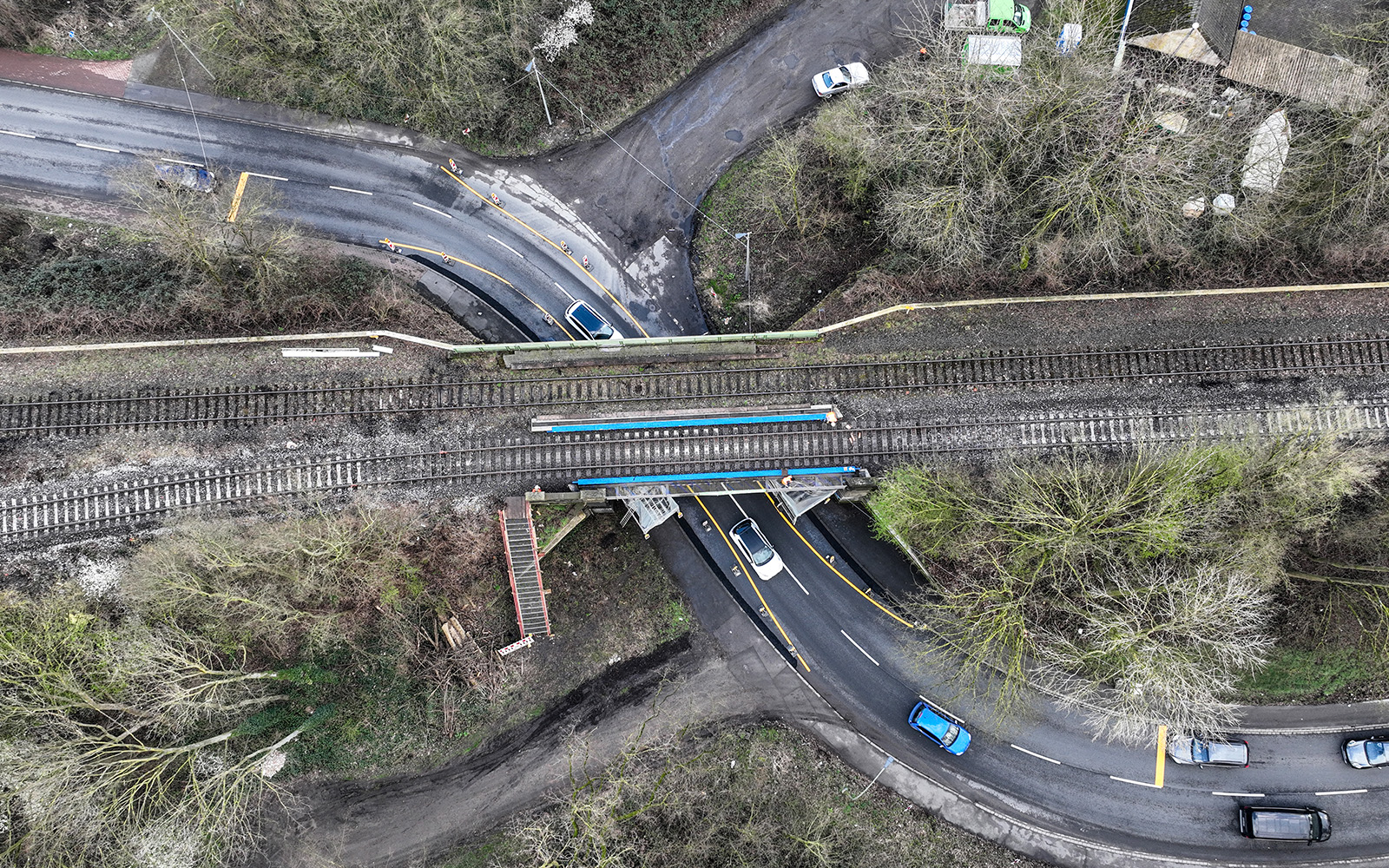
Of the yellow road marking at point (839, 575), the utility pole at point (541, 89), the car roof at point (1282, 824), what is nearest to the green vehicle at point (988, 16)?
the utility pole at point (541, 89)

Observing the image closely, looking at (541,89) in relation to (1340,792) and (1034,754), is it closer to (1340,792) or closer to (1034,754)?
(1034,754)

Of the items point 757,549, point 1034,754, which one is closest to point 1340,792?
point 1034,754

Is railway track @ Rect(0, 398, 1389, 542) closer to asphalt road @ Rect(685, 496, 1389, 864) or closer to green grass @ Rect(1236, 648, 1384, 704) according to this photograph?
asphalt road @ Rect(685, 496, 1389, 864)

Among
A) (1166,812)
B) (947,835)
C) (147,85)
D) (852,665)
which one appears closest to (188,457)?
(147,85)

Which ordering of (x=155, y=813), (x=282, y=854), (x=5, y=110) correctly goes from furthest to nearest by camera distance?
(x=5, y=110) < (x=282, y=854) < (x=155, y=813)

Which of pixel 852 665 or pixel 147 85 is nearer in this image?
pixel 852 665

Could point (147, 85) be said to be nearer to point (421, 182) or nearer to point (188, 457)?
point (421, 182)
